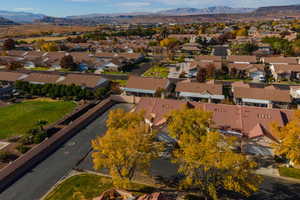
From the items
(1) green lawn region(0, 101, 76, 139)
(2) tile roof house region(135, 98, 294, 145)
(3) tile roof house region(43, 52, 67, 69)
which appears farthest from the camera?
(3) tile roof house region(43, 52, 67, 69)

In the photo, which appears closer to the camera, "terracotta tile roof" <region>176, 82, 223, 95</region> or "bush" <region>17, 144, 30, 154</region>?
"bush" <region>17, 144, 30, 154</region>

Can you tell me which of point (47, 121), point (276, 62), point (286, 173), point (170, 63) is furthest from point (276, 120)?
point (170, 63)

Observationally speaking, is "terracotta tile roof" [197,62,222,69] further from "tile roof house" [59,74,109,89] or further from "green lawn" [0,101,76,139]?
"green lawn" [0,101,76,139]

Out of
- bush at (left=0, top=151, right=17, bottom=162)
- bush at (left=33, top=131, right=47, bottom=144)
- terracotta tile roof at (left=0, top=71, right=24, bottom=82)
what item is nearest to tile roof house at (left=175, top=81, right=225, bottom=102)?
bush at (left=33, top=131, right=47, bottom=144)

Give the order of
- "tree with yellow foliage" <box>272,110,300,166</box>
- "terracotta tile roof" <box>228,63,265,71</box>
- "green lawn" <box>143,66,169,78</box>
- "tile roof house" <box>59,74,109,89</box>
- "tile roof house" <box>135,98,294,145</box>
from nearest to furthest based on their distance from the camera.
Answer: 1. "tree with yellow foliage" <box>272,110,300,166</box>
2. "tile roof house" <box>135,98,294,145</box>
3. "tile roof house" <box>59,74,109,89</box>
4. "terracotta tile roof" <box>228,63,265,71</box>
5. "green lawn" <box>143,66,169,78</box>

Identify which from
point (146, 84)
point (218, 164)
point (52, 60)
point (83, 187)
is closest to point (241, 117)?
point (218, 164)

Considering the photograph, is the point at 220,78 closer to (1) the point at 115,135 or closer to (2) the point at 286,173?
(2) the point at 286,173

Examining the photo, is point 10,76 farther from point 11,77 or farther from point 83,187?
point 83,187

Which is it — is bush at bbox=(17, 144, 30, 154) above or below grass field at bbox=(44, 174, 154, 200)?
above
